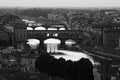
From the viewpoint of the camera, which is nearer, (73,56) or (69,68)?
(69,68)

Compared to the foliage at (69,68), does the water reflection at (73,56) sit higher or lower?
lower

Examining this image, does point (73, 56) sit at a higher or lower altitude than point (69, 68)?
lower

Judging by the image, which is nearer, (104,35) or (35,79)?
(35,79)

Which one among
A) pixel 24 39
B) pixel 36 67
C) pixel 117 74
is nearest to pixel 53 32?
pixel 24 39

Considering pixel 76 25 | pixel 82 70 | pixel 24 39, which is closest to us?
pixel 82 70

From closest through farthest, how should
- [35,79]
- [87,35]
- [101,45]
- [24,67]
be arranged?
[35,79] < [24,67] < [101,45] < [87,35]

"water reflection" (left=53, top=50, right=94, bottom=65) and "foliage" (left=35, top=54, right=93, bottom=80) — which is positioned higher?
"foliage" (left=35, top=54, right=93, bottom=80)

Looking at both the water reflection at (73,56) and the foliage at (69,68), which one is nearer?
the foliage at (69,68)

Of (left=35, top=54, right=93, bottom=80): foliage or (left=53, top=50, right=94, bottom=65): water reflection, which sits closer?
(left=35, top=54, right=93, bottom=80): foliage

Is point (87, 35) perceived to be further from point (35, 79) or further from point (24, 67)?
point (35, 79)
